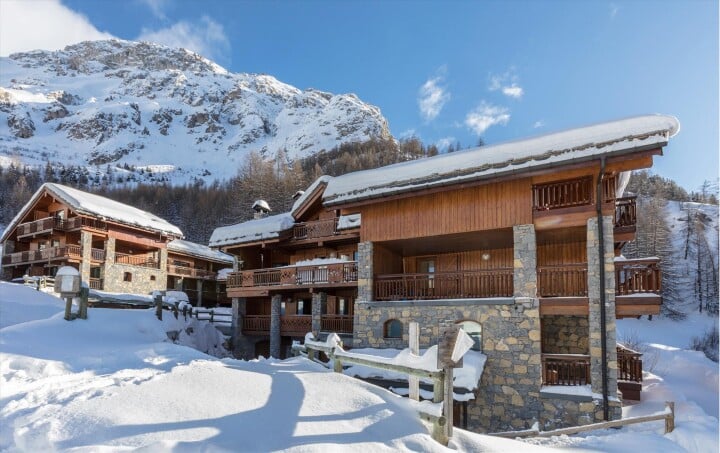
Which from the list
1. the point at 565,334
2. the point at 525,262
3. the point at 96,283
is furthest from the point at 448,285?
the point at 96,283

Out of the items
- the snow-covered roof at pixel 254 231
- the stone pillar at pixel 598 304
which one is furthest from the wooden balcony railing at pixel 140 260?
the stone pillar at pixel 598 304

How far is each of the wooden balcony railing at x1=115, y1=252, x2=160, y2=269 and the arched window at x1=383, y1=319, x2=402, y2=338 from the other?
22.2 meters

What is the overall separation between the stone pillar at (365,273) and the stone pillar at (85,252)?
66.8ft

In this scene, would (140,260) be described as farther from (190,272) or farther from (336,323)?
(336,323)

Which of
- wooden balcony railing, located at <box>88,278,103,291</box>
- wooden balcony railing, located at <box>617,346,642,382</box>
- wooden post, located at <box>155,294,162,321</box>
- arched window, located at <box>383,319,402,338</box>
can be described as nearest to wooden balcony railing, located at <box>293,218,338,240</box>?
arched window, located at <box>383,319,402,338</box>

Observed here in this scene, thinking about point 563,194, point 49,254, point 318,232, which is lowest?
point 49,254

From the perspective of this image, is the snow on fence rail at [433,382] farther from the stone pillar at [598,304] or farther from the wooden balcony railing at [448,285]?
the wooden balcony railing at [448,285]

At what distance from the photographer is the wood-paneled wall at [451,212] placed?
43.3 ft

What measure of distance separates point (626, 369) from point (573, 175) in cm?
584

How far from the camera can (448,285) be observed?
15484 millimetres

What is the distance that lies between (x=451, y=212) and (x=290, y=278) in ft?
27.6

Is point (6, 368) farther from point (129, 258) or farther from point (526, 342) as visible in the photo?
point (129, 258)

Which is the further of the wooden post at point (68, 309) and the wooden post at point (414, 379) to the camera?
the wooden post at point (68, 309)

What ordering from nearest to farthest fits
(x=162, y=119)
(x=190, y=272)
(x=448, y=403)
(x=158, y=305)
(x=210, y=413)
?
(x=210, y=413), (x=448, y=403), (x=158, y=305), (x=190, y=272), (x=162, y=119)
